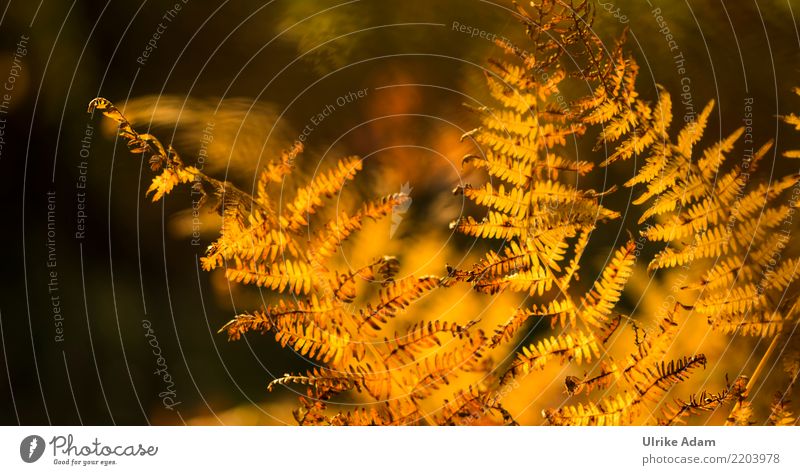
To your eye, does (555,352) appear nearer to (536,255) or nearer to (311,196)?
(536,255)

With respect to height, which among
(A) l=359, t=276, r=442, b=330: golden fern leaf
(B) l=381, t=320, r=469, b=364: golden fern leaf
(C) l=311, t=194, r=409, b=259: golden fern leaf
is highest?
(C) l=311, t=194, r=409, b=259: golden fern leaf

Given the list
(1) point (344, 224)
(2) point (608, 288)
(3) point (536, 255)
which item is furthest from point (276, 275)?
(2) point (608, 288)

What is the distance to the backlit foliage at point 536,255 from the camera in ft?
2.87

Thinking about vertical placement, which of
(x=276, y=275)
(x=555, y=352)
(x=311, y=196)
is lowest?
(x=555, y=352)

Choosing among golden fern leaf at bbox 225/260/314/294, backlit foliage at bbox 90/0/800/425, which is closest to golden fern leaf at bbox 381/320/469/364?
backlit foliage at bbox 90/0/800/425

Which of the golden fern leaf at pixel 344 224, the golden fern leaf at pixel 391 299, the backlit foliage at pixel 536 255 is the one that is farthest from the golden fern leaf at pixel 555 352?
the golden fern leaf at pixel 344 224

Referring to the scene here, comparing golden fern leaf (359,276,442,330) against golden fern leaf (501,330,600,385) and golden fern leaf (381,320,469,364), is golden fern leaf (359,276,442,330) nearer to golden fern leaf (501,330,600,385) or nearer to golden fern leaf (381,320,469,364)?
golden fern leaf (381,320,469,364)

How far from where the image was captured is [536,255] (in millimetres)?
880

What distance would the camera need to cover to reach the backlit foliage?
874 mm

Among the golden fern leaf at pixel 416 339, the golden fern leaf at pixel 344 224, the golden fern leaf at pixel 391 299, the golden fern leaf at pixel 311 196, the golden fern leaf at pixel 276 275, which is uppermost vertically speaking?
the golden fern leaf at pixel 311 196

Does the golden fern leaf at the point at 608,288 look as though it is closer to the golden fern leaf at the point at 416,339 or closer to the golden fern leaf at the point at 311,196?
the golden fern leaf at the point at 416,339

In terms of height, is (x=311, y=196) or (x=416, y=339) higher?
(x=311, y=196)

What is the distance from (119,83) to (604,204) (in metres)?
0.71
